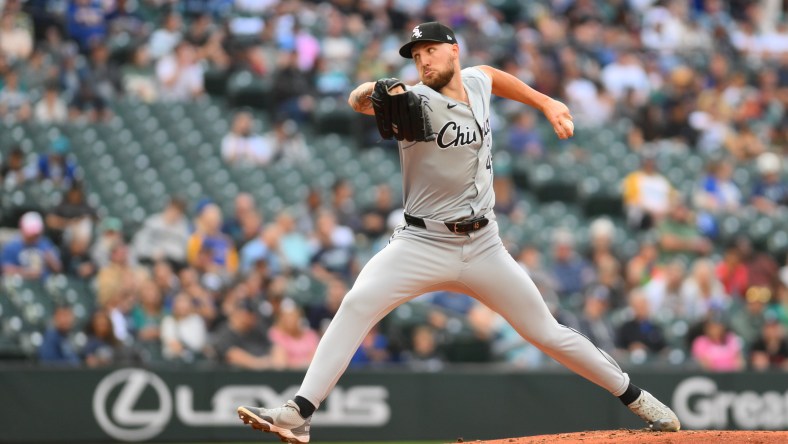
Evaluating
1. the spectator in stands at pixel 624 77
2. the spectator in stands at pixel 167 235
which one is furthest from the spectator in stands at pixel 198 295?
the spectator in stands at pixel 624 77

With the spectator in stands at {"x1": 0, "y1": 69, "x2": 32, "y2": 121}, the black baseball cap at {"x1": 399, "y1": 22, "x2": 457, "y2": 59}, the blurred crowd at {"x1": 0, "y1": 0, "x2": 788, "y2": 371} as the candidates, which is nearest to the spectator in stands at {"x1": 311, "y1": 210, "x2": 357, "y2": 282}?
the blurred crowd at {"x1": 0, "y1": 0, "x2": 788, "y2": 371}

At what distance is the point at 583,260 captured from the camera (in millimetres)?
12758

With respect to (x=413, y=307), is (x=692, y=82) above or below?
above

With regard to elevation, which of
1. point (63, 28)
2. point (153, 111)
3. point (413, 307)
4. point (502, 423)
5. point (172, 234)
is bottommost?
point (502, 423)

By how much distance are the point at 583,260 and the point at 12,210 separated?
5.94 m

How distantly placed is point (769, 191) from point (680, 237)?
2248 mm

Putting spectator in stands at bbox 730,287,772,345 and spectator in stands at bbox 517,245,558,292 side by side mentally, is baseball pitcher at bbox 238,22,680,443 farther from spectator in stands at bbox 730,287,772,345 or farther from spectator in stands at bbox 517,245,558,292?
spectator in stands at bbox 730,287,772,345

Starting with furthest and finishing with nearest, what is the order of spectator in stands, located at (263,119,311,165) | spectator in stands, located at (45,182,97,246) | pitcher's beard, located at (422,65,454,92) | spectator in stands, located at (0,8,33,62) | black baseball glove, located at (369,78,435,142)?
spectator in stands, located at (0,8,33,62), spectator in stands, located at (263,119,311,165), spectator in stands, located at (45,182,97,246), pitcher's beard, located at (422,65,454,92), black baseball glove, located at (369,78,435,142)

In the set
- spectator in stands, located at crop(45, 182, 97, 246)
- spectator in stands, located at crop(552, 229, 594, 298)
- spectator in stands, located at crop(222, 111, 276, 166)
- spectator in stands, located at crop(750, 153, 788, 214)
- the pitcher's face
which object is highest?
the pitcher's face

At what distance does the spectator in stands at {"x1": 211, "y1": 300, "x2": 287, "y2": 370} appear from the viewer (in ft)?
33.8

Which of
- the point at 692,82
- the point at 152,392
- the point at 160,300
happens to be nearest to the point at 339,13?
the point at 692,82

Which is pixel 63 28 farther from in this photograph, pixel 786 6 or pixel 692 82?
pixel 786 6

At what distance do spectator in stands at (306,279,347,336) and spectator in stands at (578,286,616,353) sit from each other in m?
2.30

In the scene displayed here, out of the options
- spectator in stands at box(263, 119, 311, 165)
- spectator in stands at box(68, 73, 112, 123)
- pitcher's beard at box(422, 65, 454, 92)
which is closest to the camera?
pitcher's beard at box(422, 65, 454, 92)
